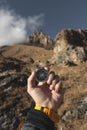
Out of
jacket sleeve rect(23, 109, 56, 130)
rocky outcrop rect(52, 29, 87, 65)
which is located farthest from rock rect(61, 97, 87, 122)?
jacket sleeve rect(23, 109, 56, 130)

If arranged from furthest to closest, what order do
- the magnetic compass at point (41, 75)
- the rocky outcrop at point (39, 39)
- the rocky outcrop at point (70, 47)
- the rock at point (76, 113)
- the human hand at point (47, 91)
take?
the rocky outcrop at point (39, 39)
the rocky outcrop at point (70, 47)
the rock at point (76, 113)
the magnetic compass at point (41, 75)
the human hand at point (47, 91)

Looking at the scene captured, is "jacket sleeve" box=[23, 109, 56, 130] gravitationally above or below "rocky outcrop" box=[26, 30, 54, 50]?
above

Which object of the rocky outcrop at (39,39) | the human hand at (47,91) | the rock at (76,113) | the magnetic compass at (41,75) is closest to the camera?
the human hand at (47,91)

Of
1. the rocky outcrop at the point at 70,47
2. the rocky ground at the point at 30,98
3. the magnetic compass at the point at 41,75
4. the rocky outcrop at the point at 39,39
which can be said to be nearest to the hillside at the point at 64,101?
the rocky ground at the point at 30,98

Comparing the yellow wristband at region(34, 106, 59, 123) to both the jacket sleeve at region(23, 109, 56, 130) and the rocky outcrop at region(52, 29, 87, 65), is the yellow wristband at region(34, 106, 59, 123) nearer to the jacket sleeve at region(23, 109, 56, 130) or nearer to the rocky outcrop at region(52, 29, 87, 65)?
the jacket sleeve at region(23, 109, 56, 130)

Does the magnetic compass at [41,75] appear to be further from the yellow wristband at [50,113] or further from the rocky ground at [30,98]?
the rocky ground at [30,98]
